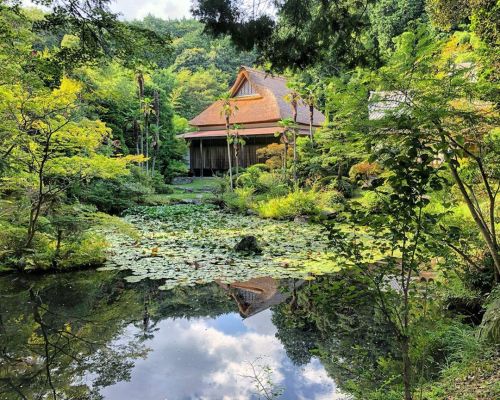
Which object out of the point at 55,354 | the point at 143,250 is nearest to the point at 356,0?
the point at 55,354

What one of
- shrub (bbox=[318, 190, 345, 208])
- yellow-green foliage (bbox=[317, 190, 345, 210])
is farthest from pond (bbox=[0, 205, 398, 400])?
shrub (bbox=[318, 190, 345, 208])

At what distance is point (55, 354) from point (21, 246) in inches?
146

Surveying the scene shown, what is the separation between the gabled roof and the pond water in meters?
15.6

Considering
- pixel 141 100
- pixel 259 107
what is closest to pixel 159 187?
pixel 141 100

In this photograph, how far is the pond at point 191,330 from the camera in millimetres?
3742

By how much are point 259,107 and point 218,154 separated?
11.8 feet

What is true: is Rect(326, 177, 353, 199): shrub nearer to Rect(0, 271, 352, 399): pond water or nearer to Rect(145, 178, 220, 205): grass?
Rect(145, 178, 220, 205): grass

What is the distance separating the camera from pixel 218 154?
76.6 feet

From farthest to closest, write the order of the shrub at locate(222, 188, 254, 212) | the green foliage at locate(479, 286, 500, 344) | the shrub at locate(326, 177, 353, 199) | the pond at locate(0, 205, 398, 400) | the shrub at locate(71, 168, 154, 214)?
the shrub at locate(326, 177, 353, 199) < the shrub at locate(222, 188, 254, 212) < the shrub at locate(71, 168, 154, 214) < the pond at locate(0, 205, 398, 400) < the green foliage at locate(479, 286, 500, 344)

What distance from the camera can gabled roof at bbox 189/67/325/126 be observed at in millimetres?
21281

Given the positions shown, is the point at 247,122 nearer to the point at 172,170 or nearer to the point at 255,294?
the point at 172,170

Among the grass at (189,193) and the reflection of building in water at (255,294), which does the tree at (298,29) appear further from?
the grass at (189,193)

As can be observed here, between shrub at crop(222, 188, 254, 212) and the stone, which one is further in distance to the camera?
shrub at crop(222, 188, 254, 212)

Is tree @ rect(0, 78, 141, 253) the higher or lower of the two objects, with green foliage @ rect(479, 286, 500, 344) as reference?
higher
